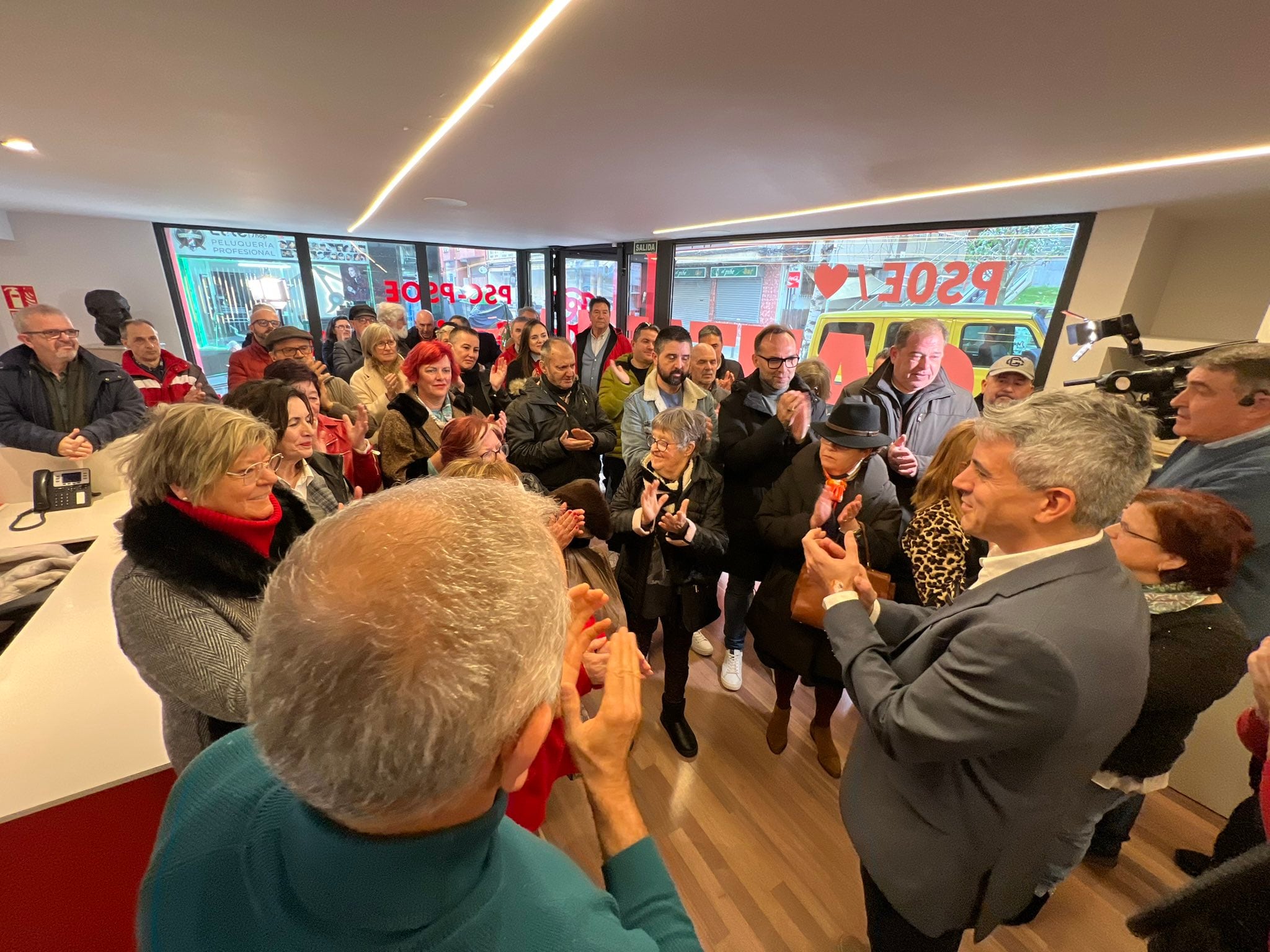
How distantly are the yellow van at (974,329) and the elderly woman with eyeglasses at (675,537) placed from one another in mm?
2659

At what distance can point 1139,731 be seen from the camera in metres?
1.37

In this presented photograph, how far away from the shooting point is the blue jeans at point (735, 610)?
9.12ft

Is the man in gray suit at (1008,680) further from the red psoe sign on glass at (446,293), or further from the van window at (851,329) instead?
the red psoe sign on glass at (446,293)

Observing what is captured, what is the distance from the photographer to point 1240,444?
1678 mm

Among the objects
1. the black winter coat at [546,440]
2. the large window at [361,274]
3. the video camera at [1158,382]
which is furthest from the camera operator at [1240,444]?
the large window at [361,274]

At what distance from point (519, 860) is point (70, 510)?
3.28 metres

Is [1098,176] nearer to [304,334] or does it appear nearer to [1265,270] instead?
[1265,270]

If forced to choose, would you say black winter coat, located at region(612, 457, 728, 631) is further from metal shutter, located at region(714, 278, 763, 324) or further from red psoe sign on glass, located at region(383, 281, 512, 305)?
red psoe sign on glass, located at region(383, 281, 512, 305)

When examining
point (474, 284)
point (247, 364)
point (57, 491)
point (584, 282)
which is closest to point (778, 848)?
point (57, 491)

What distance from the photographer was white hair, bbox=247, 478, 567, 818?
1.43 feet

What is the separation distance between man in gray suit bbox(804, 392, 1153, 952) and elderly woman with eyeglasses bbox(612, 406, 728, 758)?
975 millimetres

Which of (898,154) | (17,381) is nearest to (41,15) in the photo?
(17,381)

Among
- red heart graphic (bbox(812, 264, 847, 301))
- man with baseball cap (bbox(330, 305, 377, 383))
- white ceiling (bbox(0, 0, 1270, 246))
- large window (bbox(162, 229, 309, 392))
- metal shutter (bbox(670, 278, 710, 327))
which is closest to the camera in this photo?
white ceiling (bbox(0, 0, 1270, 246))

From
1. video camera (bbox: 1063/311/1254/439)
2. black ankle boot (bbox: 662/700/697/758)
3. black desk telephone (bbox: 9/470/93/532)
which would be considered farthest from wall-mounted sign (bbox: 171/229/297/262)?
video camera (bbox: 1063/311/1254/439)
